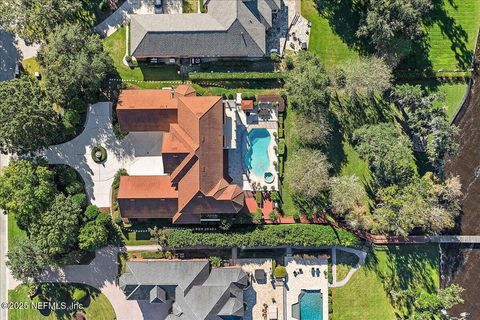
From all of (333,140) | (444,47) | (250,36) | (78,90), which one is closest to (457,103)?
(444,47)

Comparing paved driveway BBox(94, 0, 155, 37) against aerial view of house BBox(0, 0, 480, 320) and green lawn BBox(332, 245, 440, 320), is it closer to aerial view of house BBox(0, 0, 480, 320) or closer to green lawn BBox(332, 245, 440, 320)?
aerial view of house BBox(0, 0, 480, 320)

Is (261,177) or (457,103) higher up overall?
(457,103)

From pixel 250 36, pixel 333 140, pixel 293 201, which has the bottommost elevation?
pixel 293 201

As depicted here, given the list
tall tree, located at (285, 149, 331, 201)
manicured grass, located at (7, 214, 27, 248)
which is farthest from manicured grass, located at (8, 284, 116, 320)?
tall tree, located at (285, 149, 331, 201)

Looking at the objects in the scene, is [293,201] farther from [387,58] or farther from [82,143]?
[82,143]

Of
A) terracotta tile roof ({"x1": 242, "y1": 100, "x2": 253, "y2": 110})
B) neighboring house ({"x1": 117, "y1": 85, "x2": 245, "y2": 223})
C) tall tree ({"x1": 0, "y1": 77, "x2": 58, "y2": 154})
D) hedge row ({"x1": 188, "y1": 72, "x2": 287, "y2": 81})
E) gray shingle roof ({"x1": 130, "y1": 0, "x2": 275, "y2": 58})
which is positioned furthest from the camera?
hedge row ({"x1": 188, "y1": 72, "x2": 287, "y2": 81})

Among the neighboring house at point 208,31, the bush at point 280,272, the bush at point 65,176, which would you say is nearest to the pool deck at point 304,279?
the bush at point 280,272

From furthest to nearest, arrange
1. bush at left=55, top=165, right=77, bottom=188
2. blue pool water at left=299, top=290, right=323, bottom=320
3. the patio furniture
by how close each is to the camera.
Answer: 1. blue pool water at left=299, top=290, right=323, bottom=320
2. the patio furniture
3. bush at left=55, top=165, right=77, bottom=188
